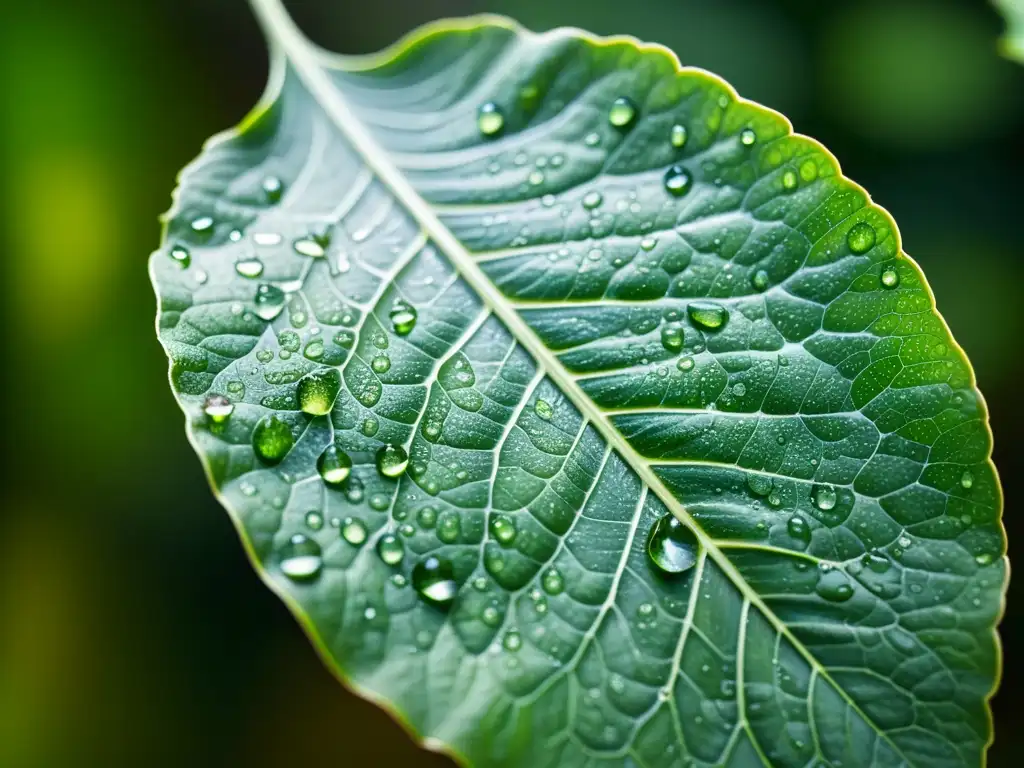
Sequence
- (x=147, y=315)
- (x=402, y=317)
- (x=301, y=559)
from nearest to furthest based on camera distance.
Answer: (x=301, y=559), (x=402, y=317), (x=147, y=315)

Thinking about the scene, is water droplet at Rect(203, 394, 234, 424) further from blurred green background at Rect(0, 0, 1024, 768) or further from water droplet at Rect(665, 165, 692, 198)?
blurred green background at Rect(0, 0, 1024, 768)

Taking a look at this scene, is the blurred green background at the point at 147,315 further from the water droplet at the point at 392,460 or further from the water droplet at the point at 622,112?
the water droplet at the point at 392,460

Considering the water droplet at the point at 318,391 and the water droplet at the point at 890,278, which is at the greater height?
the water droplet at the point at 318,391

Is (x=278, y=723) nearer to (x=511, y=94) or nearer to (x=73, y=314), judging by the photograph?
(x=73, y=314)

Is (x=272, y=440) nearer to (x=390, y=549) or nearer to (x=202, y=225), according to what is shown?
(x=390, y=549)

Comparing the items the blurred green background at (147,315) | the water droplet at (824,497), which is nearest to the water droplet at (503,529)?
the water droplet at (824,497)

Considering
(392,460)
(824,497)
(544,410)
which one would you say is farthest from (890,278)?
(392,460)
